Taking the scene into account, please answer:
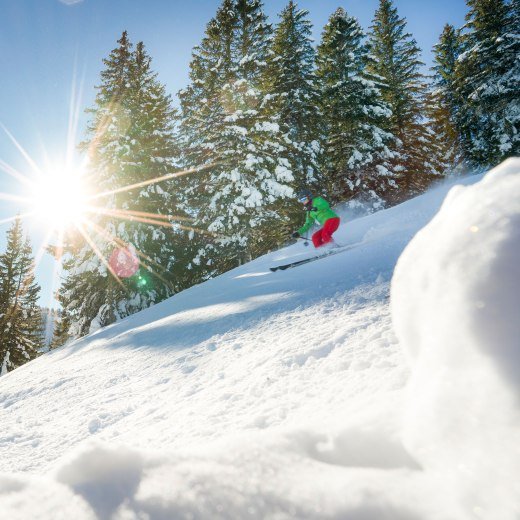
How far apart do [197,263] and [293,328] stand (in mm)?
15443

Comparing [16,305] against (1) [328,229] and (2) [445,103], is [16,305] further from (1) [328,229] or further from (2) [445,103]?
(2) [445,103]

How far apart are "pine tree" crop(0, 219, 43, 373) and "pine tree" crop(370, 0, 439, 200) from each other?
28.5 meters

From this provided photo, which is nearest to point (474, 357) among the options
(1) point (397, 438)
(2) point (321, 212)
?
(1) point (397, 438)

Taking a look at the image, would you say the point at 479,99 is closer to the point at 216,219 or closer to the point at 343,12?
the point at 343,12

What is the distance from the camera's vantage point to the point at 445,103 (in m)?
25.2

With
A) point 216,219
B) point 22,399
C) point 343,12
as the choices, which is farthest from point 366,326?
point 343,12

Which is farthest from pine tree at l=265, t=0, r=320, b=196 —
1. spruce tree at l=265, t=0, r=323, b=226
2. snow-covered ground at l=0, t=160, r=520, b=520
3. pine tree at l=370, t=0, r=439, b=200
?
snow-covered ground at l=0, t=160, r=520, b=520

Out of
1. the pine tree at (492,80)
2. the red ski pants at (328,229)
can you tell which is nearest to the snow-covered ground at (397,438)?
the red ski pants at (328,229)

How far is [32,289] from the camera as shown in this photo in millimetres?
32562

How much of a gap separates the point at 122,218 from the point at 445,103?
23011mm

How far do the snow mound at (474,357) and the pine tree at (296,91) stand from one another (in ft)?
59.6

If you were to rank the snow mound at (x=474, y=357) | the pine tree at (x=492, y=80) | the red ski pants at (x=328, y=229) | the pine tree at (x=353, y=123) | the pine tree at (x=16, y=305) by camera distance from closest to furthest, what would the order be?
1. the snow mound at (x=474, y=357)
2. the red ski pants at (x=328, y=229)
3. the pine tree at (x=492, y=80)
4. the pine tree at (x=353, y=123)
5. the pine tree at (x=16, y=305)

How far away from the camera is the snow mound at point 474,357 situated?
2.97 feet

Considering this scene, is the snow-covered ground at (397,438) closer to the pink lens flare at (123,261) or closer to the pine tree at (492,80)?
the pink lens flare at (123,261)
